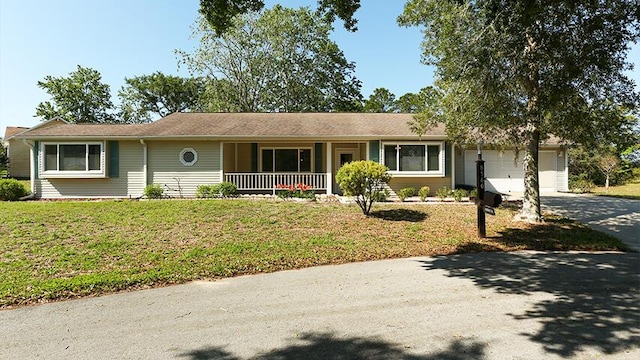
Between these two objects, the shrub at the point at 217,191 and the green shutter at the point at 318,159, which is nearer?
the shrub at the point at 217,191

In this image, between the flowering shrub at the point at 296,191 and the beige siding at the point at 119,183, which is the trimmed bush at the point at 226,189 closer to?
the flowering shrub at the point at 296,191

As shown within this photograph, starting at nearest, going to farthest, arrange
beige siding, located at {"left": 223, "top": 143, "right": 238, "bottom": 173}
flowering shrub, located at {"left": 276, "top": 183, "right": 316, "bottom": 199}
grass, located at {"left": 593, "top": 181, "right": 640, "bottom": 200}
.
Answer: flowering shrub, located at {"left": 276, "top": 183, "right": 316, "bottom": 199}
beige siding, located at {"left": 223, "top": 143, "right": 238, "bottom": 173}
grass, located at {"left": 593, "top": 181, "right": 640, "bottom": 200}

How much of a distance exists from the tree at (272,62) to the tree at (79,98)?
19.8 meters

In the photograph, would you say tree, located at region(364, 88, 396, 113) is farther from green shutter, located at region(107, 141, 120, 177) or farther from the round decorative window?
green shutter, located at region(107, 141, 120, 177)

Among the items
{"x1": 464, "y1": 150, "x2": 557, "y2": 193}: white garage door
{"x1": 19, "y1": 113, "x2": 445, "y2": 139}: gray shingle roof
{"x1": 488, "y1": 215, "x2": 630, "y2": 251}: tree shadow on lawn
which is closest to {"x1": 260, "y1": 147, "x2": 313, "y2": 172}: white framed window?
{"x1": 19, "y1": 113, "x2": 445, "y2": 139}: gray shingle roof

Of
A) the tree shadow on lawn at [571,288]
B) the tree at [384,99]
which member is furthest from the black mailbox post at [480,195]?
the tree at [384,99]

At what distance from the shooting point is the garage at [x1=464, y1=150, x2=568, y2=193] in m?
16.5

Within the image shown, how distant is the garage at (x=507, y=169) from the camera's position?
16.5 meters

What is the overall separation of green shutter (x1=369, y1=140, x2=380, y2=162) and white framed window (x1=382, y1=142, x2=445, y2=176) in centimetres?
22

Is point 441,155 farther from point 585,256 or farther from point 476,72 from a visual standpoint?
point 585,256

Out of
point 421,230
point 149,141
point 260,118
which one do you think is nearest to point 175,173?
point 149,141

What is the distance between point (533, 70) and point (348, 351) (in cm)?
850

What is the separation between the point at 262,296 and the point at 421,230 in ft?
17.3

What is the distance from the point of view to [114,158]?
1390 cm
